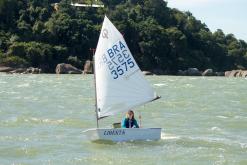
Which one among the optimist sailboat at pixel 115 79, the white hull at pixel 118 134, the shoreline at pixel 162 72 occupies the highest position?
the optimist sailboat at pixel 115 79

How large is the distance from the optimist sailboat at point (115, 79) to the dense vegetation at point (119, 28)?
8725 centimetres

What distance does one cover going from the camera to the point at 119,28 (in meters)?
136

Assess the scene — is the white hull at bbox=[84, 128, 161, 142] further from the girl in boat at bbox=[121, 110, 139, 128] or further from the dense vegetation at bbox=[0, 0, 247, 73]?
the dense vegetation at bbox=[0, 0, 247, 73]

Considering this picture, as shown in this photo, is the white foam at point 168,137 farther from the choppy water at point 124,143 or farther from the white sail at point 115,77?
the white sail at point 115,77

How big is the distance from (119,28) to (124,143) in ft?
368

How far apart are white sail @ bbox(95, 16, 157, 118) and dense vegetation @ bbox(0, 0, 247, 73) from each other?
286 feet

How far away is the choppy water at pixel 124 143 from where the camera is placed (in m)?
21.7

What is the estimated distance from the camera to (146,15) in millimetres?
154875

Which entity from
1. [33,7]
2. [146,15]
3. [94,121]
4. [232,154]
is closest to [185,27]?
[146,15]

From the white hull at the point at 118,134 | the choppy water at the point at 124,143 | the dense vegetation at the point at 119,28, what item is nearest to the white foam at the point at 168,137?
the choppy water at the point at 124,143

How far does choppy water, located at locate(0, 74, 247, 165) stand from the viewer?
71.3ft

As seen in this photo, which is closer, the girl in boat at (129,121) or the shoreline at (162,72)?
the girl in boat at (129,121)

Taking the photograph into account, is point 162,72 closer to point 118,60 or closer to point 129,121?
point 118,60

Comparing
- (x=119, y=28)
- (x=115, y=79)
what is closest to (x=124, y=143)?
(x=115, y=79)
